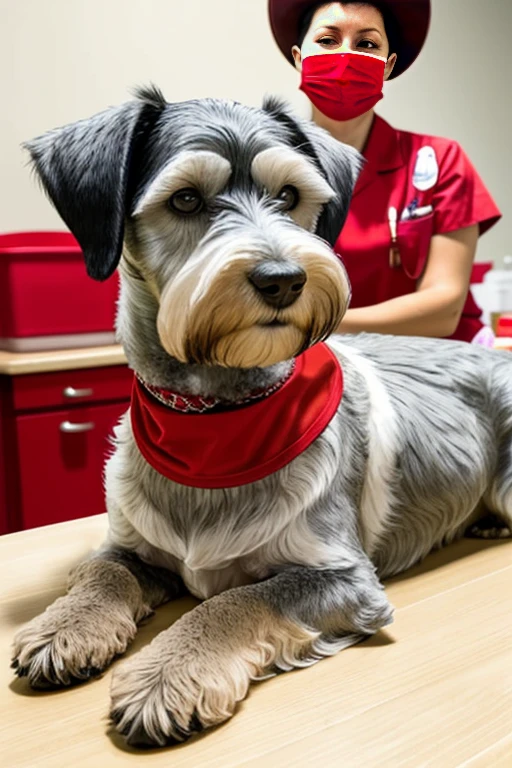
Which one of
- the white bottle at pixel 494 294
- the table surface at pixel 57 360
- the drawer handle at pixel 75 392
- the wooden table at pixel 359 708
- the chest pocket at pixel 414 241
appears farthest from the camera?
the white bottle at pixel 494 294

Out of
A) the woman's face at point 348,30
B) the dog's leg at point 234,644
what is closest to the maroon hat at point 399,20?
the woman's face at point 348,30

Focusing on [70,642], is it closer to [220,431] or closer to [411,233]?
[220,431]

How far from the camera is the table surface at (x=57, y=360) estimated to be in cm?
203

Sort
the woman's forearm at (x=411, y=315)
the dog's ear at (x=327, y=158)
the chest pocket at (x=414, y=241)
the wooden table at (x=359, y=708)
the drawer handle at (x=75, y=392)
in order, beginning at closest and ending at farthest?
1. the wooden table at (x=359, y=708)
2. the dog's ear at (x=327, y=158)
3. the woman's forearm at (x=411, y=315)
4. the chest pocket at (x=414, y=241)
5. the drawer handle at (x=75, y=392)

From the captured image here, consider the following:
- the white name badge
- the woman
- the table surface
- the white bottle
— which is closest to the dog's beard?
the woman

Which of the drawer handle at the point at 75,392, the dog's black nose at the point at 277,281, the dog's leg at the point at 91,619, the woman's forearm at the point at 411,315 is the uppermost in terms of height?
the dog's black nose at the point at 277,281

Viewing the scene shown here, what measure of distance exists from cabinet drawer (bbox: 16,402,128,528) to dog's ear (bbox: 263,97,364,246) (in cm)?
144

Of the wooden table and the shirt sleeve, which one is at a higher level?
the shirt sleeve

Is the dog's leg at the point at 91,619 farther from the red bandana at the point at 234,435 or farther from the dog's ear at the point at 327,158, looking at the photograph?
the dog's ear at the point at 327,158

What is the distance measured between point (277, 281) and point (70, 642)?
43 cm

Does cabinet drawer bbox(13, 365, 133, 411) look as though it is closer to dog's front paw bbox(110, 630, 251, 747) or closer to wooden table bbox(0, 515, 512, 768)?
wooden table bbox(0, 515, 512, 768)

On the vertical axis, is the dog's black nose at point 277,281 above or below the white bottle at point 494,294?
above

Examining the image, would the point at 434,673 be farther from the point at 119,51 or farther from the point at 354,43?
the point at 119,51

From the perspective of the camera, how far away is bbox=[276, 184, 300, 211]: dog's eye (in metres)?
0.82
